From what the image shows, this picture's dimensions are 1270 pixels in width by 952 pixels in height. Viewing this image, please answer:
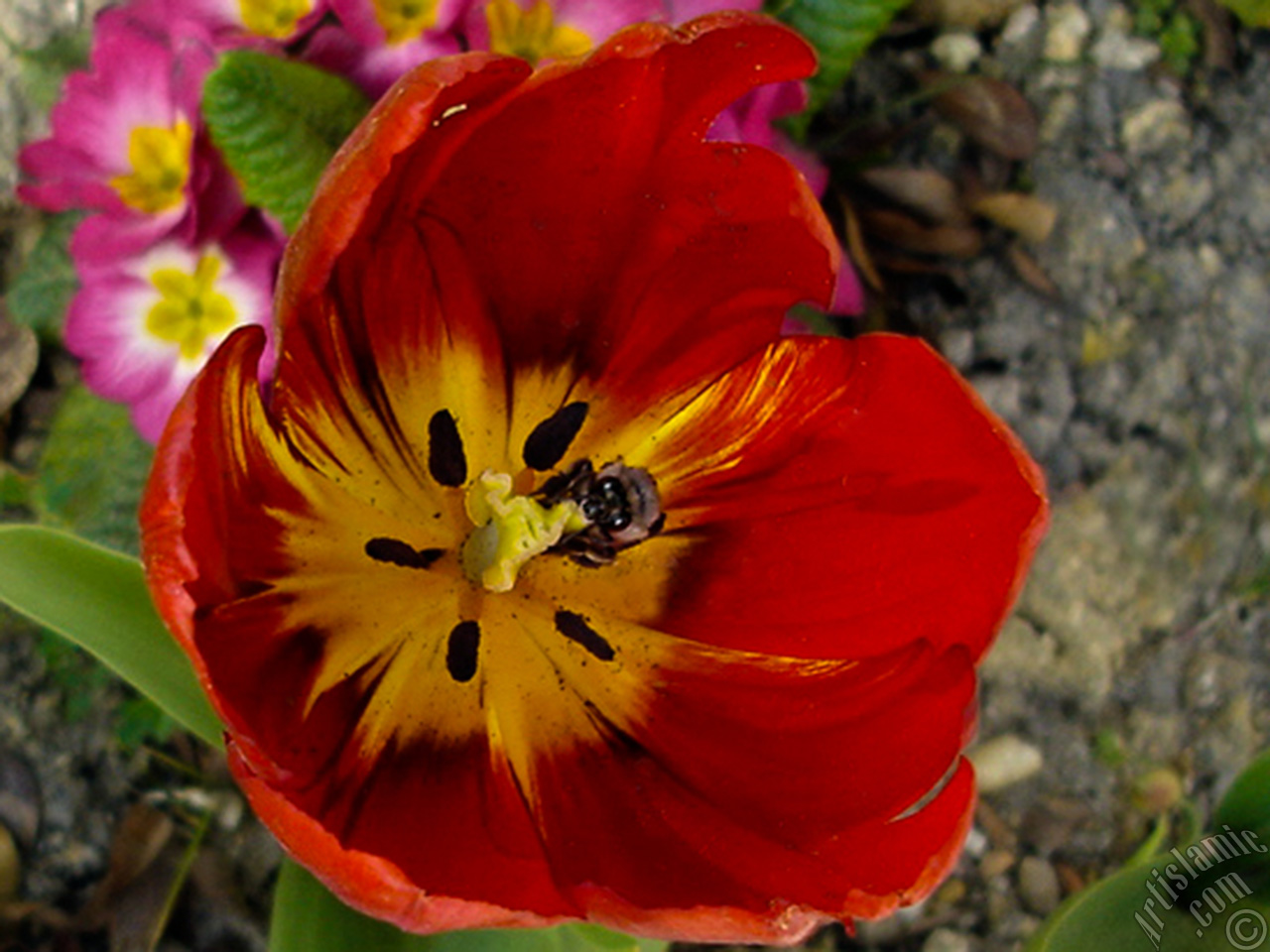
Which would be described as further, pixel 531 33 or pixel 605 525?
pixel 531 33

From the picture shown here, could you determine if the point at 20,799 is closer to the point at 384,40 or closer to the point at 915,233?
the point at 384,40

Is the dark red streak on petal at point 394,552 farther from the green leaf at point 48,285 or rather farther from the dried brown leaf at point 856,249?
the dried brown leaf at point 856,249

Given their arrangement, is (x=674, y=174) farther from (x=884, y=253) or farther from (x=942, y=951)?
(x=942, y=951)

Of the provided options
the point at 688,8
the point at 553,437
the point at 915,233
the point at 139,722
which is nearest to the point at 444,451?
the point at 553,437

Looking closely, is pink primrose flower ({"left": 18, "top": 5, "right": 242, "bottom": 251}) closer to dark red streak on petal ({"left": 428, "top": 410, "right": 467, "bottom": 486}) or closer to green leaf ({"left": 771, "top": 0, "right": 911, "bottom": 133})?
dark red streak on petal ({"left": 428, "top": 410, "right": 467, "bottom": 486})

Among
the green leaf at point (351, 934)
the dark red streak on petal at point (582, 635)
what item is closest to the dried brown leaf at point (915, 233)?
the dark red streak on petal at point (582, 635)

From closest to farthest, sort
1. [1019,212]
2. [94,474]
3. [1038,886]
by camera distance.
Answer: [94,474], [1038,886], [1019,212]
